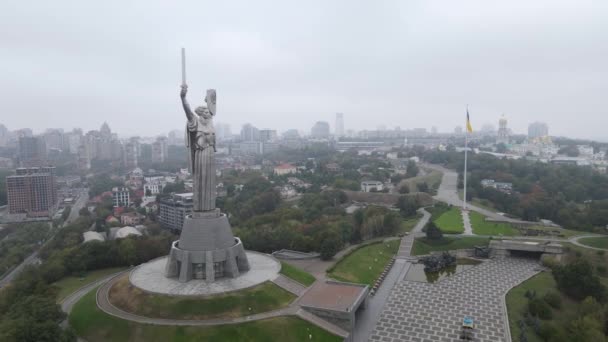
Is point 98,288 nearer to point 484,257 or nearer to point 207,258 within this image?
point 207,258

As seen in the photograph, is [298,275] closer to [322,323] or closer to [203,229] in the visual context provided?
[322,323]

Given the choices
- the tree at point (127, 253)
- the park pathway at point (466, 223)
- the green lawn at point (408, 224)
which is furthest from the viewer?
the green lawn at point (408, 224)

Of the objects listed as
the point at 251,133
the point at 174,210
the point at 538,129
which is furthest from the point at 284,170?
the point at 538,129

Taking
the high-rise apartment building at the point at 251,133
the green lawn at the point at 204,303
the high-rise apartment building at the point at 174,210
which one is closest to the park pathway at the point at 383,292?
the green lawn at the point at 204,303

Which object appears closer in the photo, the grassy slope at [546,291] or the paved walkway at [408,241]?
the grassy slope at [546,291]

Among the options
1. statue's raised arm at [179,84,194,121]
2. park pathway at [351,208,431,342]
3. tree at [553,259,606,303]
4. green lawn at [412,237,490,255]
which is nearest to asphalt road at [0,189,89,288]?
statue's raised arm at [179,84,194,121]

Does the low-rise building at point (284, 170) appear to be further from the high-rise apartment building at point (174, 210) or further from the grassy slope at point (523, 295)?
the grassy slope at point (523, 295)
